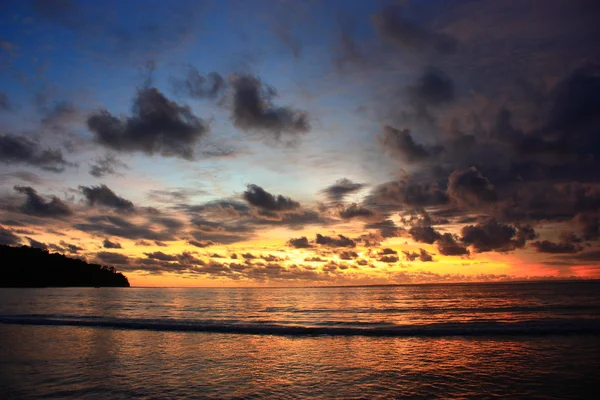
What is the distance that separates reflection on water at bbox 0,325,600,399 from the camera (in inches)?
607

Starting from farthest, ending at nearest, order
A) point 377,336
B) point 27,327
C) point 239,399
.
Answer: point 27,327 → point 377,336 → point 239,399

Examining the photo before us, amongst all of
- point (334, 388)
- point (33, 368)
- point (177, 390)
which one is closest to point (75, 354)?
point (33, 368)

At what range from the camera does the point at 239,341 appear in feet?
96.8

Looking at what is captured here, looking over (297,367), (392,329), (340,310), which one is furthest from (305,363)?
(340,310)

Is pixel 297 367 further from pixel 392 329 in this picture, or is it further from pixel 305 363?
pixel 392 329

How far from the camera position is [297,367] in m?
19.8

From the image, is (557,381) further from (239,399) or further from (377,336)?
(377,336)

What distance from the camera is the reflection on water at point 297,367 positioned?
15430 millimetres

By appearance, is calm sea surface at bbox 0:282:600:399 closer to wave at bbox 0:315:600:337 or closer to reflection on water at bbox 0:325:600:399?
reflection on water at bbox 0:325:600:399

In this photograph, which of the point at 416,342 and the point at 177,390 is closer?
the point at 177,390

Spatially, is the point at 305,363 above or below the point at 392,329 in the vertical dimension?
above

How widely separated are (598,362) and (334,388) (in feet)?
49.2

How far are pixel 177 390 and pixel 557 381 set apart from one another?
52.5 feet

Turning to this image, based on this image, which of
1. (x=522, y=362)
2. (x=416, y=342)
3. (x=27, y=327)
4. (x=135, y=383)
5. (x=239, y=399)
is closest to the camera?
(x=239, y=399)
